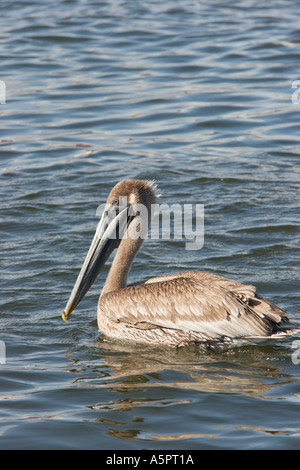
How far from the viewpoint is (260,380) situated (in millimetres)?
4801

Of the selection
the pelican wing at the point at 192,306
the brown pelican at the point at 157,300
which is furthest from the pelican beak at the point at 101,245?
the pelican wing at the point at 192,306

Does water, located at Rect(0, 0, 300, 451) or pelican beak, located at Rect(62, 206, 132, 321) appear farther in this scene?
pelican beak, located at Rect(62, 206, 132, 321)

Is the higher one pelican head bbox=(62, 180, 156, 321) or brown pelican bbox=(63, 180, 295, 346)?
pelican head bbox=(62, 180, 156, 321)

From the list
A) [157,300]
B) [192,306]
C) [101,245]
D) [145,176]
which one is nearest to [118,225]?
[101,245]

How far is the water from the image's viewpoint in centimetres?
438

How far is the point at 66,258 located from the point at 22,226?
947 mm

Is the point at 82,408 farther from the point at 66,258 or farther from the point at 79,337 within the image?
the point at 66,258

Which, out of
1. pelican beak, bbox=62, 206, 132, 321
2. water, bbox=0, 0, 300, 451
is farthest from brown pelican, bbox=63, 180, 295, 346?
water, bbox=0, 0, 300, 451

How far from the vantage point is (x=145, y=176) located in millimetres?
9016

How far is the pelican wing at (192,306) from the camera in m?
5.09

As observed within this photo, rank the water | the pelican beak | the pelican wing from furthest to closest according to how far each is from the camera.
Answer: the pelican beak, the pelican wing, the water

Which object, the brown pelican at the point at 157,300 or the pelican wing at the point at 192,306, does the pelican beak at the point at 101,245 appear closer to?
the brown pelican at the point at 157,300

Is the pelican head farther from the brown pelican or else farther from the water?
the water

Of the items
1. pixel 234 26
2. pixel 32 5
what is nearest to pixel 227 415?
pixel 234 26
